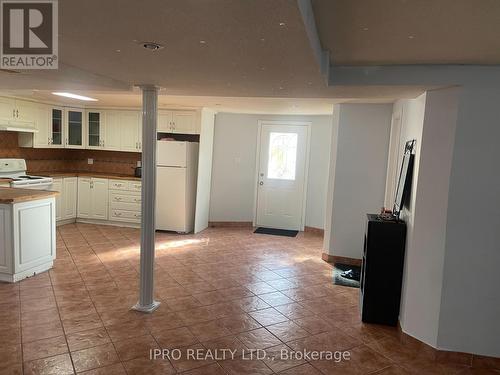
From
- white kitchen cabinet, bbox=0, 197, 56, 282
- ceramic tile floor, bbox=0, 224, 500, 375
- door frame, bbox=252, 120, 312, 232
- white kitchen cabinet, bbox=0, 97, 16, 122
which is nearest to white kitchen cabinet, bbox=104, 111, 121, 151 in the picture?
white kitchen cabinet, bbox=0, 97, 16, 122

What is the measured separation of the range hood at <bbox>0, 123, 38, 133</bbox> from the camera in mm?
5423

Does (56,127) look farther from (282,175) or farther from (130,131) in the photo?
(282,175)

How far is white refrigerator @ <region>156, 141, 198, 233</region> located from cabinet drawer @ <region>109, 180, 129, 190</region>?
66 cm

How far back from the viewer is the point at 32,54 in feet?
7.36

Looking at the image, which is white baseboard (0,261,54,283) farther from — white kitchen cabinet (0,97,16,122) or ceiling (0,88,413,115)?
white kitchen cabinet (0,97,16,122)

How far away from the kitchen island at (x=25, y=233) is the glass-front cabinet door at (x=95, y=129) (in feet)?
8.67

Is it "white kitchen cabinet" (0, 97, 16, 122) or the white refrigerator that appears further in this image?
the white refrigerator

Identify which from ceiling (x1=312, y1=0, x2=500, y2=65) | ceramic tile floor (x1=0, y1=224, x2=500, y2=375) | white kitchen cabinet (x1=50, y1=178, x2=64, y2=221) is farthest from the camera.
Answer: white kitchen cabinet (x1=50, y1=178, x2=64, y2=221)

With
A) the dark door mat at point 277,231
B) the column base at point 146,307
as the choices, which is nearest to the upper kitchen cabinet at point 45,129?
the dark door mat at point 277,231

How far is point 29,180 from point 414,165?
5.36 meters

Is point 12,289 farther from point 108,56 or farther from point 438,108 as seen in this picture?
point 438,108

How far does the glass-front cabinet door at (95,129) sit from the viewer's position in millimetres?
6734

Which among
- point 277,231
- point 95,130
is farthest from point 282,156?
point 95,130

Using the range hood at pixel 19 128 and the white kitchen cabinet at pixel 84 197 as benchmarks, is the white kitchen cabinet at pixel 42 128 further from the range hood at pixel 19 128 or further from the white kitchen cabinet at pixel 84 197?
the white kitchen cabinet at pixel 84 197
